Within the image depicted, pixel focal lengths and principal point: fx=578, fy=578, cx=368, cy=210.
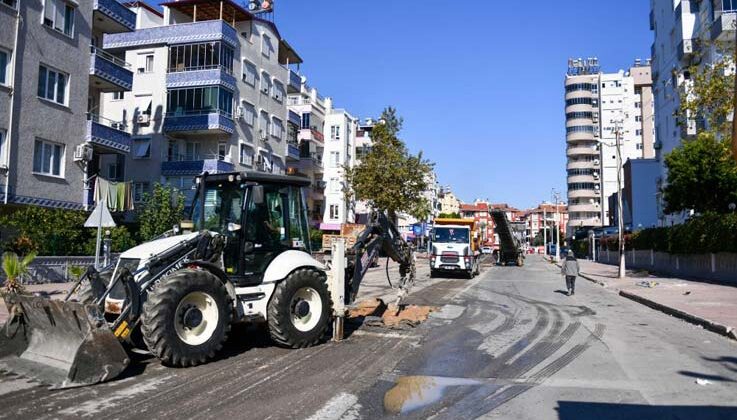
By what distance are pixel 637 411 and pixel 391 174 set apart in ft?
119

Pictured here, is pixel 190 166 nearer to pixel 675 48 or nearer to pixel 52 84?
pixel 52 84

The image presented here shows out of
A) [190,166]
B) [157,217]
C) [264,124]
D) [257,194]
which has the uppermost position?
[264,124]

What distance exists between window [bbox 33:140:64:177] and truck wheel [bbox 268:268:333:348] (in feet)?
63.3

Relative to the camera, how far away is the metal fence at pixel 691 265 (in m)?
26.0

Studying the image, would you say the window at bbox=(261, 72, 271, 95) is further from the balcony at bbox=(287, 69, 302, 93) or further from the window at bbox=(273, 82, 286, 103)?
the balcony at bbox=(287, 69, 302, 93)

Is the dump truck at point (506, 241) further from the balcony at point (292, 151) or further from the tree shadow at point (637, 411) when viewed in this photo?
the tree shadow at point (637, 411)

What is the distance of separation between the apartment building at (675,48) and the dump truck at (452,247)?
54.4 feet

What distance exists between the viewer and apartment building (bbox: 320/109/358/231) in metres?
66.7

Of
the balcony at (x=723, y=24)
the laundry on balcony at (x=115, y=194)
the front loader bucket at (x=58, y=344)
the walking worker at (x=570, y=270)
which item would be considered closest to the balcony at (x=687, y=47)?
the balcony at (x=723, y=24)

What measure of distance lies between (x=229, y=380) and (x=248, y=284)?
193 centimetres

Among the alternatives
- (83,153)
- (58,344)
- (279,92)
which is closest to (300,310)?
(58,344)

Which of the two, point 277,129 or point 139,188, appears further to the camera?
point 277,129

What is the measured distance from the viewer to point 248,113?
141 feet

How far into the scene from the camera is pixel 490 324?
12766 millimetres
